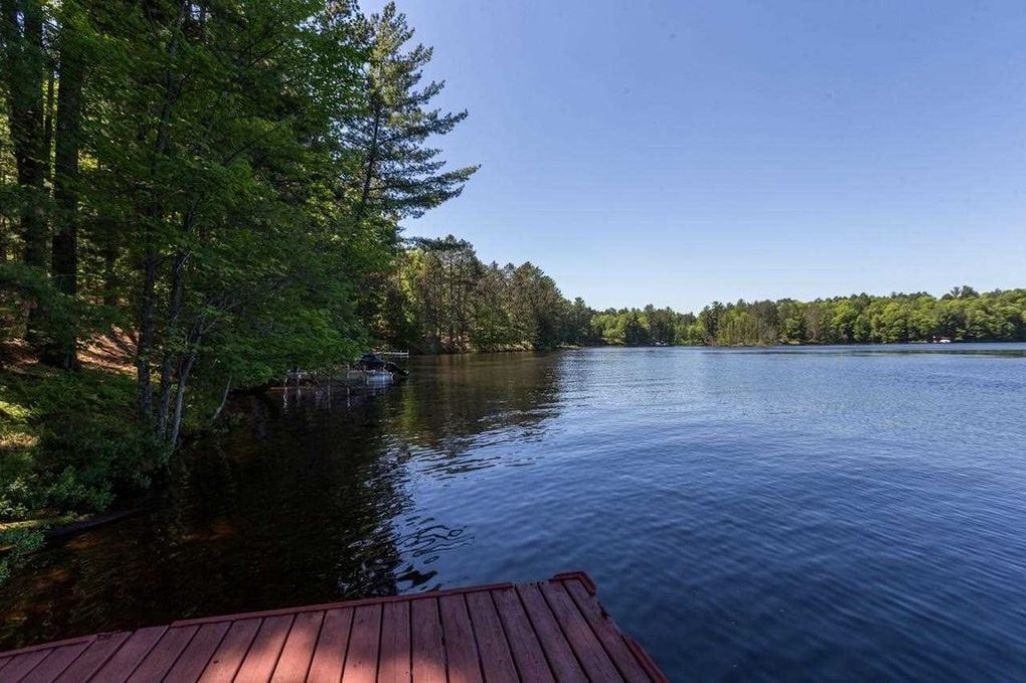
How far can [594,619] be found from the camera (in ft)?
16.5

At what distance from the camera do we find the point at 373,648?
14.8 ft

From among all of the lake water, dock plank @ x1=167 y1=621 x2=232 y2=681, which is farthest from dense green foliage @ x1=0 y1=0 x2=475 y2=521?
dock plank @ x1=167 y1=621 x2=232 y2=681

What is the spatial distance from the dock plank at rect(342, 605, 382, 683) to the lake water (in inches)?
114

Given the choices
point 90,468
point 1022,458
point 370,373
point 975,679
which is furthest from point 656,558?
point 370,373

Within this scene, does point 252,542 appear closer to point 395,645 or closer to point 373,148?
point 395,645

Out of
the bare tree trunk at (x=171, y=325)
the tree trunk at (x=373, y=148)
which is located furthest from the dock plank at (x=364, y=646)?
the tree trunk at (x=373, y=148)

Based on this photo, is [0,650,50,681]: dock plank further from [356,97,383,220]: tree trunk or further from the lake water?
[356,97,383,220]: tree trunk

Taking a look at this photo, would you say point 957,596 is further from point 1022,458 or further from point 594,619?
point 1022,458

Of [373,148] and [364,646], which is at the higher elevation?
[373,148]

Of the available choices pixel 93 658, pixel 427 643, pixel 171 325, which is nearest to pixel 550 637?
pixel 427 643

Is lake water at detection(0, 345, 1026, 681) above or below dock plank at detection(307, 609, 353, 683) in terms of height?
below

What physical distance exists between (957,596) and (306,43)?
16.8 metres

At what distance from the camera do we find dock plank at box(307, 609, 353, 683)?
13.5 ft

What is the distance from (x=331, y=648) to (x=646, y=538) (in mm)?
7059
